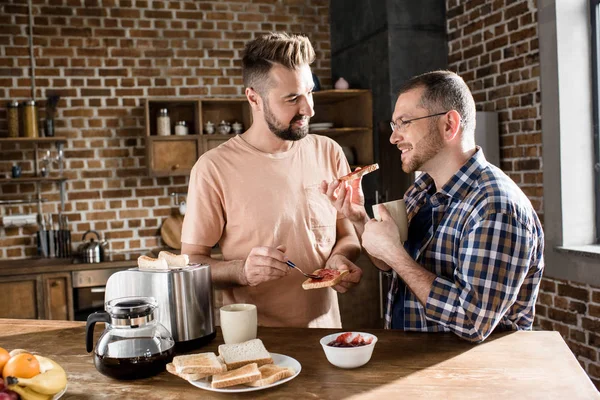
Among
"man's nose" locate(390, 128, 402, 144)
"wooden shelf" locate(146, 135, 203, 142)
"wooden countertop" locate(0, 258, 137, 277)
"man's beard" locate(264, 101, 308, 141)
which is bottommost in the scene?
"wooden countertop" locate(0, 258, 137, 277)

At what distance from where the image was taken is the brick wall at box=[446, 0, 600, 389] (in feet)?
11.4

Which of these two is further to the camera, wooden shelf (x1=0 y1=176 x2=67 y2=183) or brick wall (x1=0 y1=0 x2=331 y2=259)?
brick wall (x1=0 y1=0 x2=331 y2=259)

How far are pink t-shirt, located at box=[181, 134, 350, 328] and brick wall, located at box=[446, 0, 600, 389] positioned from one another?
1.85 meters

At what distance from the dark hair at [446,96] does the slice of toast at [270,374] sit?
0.97 meters

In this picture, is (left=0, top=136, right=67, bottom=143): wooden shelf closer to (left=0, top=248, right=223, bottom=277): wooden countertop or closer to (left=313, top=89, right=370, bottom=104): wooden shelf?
(left=0, top=248, right=223, bottom=277): wooden countertop

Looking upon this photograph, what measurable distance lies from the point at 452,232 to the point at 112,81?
12.9 ft

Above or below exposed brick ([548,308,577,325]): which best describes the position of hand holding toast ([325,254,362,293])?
above

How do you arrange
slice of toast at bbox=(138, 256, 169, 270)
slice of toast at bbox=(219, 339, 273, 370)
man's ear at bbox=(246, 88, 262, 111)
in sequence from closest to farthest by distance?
slice of toast at bbox=(219, 339, 273, 370) → slice of toast at bbox=(138, 256, 169, 270) → man's ear at bbox=(246, 88, 262, 111)

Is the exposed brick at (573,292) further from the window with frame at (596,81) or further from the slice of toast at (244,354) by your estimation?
the slice of toast at (244,354)

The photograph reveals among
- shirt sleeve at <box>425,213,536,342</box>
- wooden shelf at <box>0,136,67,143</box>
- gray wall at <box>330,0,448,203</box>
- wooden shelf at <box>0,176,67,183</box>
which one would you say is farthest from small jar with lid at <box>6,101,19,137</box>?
shirt sleeve at <box>425,213,536,342</box>

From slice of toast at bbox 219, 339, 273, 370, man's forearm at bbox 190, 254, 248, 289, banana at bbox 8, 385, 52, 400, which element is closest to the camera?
banana at bbox 8, 385, 52, 400

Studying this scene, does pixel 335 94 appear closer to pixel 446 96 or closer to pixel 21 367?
pixel 446 96

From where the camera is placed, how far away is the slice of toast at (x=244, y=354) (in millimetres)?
1515

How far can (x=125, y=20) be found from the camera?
16.6 feet
